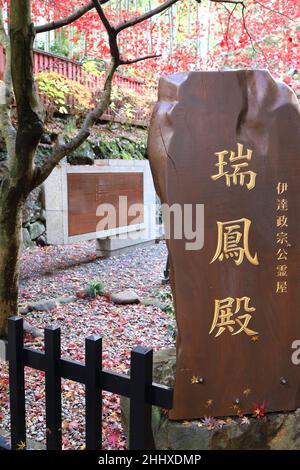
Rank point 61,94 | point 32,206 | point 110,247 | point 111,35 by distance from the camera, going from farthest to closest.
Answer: point 61,94, point 32,206, point 110,247, point 111,35

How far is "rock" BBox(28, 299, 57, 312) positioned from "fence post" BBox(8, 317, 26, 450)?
3.18m

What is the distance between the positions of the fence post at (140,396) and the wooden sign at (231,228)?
1.97 feet

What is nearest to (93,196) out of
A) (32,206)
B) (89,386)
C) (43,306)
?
(32,206)

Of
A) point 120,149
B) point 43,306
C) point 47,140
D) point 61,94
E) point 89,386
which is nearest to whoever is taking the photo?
point 89,386

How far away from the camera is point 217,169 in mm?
2320

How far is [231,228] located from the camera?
2350 millimetres

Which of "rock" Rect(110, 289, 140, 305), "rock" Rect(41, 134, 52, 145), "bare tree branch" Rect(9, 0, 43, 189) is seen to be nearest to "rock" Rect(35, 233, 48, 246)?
"rock" Rect(41, 134, 52, 145)

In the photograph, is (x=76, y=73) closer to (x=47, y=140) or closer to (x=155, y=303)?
(x=47, y=140)

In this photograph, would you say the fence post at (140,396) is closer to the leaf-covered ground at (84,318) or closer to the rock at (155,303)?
the leaf-covered ground at (84,318)

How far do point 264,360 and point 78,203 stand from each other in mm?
5557

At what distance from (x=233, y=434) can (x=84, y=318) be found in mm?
2960

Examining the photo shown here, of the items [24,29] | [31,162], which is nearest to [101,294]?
[31,162]

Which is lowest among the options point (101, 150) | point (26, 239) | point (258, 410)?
point (258, 410)
